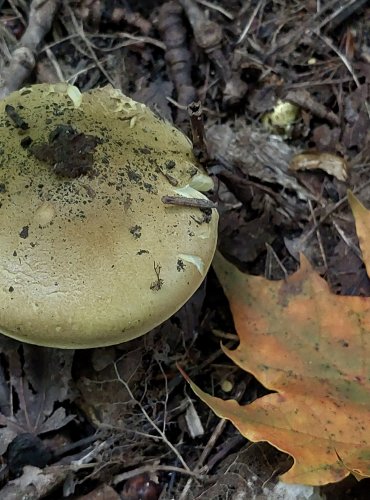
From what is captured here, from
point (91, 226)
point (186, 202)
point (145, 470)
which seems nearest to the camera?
point (91, 226)

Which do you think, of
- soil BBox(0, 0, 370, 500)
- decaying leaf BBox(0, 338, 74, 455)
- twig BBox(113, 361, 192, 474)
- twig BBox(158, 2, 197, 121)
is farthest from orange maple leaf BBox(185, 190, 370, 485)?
twig BBox(158, 2, 197, 121)

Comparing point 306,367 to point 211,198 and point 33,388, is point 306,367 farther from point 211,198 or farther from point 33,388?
point 33,388

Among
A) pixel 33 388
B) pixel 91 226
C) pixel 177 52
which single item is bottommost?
pixel 33 388

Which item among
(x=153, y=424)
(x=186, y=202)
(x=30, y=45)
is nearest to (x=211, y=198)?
(x=186, y=202)

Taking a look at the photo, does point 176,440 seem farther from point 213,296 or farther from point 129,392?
point 213,296

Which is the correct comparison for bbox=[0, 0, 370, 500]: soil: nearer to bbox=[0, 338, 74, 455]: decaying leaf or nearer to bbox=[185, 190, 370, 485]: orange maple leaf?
bbox=[0, 338, 74, 455]: decaying leaf
